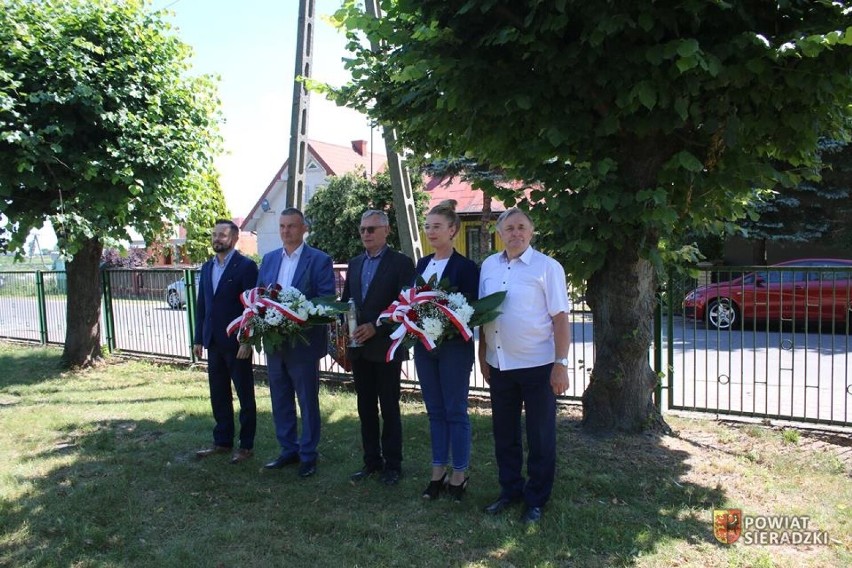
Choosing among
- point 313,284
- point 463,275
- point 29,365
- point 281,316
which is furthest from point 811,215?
point 29,365

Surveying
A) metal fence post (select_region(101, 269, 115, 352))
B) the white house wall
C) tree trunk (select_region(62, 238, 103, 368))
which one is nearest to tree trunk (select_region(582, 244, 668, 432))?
tree trunk (select_region(62, 238, 103, 368))

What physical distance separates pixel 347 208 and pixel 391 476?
18631 millimetres

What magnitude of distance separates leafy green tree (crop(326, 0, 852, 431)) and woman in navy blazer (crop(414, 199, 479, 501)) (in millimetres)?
1016

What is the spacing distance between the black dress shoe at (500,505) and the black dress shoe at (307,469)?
1491mm

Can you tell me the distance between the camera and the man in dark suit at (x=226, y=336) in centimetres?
524

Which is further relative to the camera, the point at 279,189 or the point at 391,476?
the point at 279,189

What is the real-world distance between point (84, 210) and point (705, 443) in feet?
25.7

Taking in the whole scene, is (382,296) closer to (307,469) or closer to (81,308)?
(307,469)

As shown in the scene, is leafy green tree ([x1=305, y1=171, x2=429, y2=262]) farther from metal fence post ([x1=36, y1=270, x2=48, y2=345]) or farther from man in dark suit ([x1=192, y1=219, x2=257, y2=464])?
man in dark suit ([x1=192, y1=219, x2=257, y2=464])

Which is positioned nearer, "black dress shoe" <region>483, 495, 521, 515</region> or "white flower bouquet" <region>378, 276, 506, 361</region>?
"white flower bouquet" <region>378, 276, 506, 361</region>

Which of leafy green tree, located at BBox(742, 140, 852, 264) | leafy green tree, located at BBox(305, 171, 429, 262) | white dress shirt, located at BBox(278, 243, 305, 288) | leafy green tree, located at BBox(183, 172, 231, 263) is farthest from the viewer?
leafy green tree, located at BBox(305, 171, 429, 262)

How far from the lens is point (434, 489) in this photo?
431 cm

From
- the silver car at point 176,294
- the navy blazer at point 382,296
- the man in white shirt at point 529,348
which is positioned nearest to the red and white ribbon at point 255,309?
the navy blazer at point 382,296

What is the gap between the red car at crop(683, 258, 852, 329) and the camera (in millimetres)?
6070
